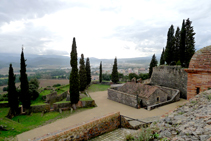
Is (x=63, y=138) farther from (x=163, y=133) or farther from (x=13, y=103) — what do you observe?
(x=13, y=103)

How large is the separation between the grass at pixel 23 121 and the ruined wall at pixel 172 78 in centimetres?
1275

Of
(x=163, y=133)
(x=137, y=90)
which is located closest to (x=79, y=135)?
(x=163, y=133)

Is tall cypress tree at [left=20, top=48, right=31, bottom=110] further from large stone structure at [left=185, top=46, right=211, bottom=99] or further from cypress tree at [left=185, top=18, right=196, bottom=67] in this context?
cypress tree at [left=185, top=18, right=196, bottom=67]

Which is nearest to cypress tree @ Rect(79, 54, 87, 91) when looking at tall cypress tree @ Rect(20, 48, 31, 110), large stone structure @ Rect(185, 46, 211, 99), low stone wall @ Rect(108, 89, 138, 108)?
low stone wall @ Rect(108, 89, 138, 108)

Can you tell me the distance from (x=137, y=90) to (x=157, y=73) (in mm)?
5911

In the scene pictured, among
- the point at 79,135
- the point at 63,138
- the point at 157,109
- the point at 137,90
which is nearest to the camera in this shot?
the point at 63,138

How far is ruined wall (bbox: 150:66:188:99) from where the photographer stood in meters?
17.4

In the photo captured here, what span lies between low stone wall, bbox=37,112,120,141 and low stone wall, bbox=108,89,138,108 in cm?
1058

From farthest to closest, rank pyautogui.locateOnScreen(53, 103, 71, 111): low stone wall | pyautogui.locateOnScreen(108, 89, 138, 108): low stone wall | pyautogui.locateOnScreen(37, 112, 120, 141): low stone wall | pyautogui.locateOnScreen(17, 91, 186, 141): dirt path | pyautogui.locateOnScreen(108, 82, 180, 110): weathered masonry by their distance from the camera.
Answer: pyautogui.locateOnScreen(53, 103, 71, 111): low stone wall, pyautogui.locateOnScreen(108, 89, 138, 108): low stone wall, pyautogui.locateOnScreen(108, 82, 180, 110): weathered masonry, pyautogui.locateOnScreen(17, 91, 186, 141): dirt path, pyautogui.locateOnScreen(37, 112, 120, 141): low stone wall

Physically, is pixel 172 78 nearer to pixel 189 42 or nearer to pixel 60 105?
pixel 189 42

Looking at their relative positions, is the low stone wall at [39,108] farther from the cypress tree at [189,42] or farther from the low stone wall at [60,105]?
the cypress tree at [189,42]

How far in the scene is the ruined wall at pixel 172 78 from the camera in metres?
17.4

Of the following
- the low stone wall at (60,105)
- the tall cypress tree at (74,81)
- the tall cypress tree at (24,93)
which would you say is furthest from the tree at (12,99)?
the tall cypress tree at (74,81)

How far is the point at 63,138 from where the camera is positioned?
4242 millimetres
